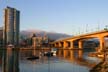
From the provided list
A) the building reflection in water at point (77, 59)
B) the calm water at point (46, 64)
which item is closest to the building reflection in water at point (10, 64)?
the calm water at point (46, 64)

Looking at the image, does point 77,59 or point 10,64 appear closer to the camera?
point 10,64

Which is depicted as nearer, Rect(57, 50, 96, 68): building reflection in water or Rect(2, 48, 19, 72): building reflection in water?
Rect(2, 48, 19, 72): building reflection in water

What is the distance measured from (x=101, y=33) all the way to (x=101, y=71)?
2904 inches

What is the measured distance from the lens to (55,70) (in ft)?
168

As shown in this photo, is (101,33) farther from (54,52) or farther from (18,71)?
(18,71)

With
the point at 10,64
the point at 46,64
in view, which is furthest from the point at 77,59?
the point at 10,64

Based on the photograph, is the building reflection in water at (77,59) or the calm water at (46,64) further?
the building reflection in water at (77,59)

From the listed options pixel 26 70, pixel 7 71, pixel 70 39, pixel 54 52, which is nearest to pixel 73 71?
pixel 26 70

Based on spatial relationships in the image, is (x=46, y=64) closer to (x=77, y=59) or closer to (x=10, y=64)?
(x=10, y=64)

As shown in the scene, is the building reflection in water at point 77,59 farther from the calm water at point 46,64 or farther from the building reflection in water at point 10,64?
the building reflection in water at point 10,64

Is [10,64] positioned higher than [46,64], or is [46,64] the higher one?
[10,64]

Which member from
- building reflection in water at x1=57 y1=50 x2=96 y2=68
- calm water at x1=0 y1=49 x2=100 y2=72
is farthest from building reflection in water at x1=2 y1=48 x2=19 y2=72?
building reflection in water at x1=57 y1=50 x2=96 y2=68

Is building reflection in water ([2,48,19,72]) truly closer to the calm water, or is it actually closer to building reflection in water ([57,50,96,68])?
the calm water

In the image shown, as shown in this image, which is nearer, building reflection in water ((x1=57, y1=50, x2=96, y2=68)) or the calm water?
the calm water
